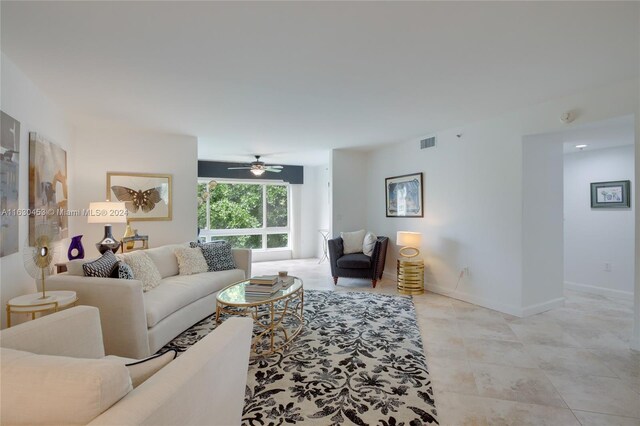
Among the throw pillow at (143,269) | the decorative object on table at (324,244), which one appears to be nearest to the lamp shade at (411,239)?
the decorative object on table at (324,244)

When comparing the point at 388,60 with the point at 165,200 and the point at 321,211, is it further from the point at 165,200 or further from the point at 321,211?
the point at 321,211

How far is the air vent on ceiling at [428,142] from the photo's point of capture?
15.5 ft

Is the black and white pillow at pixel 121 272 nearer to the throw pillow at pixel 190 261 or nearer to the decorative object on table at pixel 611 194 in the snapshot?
the throw pillow at pixel 190 261

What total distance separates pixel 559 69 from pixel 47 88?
462 centimetres

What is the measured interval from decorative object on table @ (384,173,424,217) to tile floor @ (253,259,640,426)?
1.65m

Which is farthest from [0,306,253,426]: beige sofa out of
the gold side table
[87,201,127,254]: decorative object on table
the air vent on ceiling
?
the air vent on ceiling

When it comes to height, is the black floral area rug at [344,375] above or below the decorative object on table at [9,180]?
below

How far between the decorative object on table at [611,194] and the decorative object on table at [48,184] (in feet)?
22.8

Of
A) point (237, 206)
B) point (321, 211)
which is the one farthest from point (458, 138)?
point (237, 206)

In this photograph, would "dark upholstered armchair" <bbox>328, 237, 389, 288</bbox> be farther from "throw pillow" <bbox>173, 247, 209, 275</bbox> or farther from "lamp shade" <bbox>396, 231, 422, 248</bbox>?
"throw pillow" <bbox>173, 247, 209, 275</bbox>

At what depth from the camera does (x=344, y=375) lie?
2.34 metres

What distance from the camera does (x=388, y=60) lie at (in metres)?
2.37

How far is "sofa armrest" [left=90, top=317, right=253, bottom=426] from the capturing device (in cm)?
82

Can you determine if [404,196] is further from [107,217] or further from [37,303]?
[37,303]
